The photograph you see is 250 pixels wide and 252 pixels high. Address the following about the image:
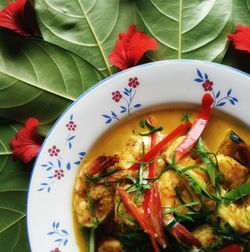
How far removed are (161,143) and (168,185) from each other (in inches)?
9.9

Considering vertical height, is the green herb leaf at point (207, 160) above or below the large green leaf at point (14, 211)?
below

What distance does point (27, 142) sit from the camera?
252cm

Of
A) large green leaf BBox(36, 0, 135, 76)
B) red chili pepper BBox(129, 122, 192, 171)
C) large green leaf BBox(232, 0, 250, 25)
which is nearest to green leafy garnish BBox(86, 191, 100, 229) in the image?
red chili pepper BBox(129, 122, 192, 171)

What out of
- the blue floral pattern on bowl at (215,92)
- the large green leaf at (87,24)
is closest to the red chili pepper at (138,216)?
the blue floral pattern on bowl at (215,92)

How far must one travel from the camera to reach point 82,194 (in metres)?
2.28

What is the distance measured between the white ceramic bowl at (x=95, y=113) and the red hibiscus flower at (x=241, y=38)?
24 centimetres

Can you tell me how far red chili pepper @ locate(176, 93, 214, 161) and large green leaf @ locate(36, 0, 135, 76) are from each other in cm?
57

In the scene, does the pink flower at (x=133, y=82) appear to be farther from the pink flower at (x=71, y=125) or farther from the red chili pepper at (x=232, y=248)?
the red chili pepper at (x=232, y=248)

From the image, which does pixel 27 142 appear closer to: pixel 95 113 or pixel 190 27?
pixel 95 113

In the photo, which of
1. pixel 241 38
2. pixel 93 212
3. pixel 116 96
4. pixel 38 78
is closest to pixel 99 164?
pixel 93 212

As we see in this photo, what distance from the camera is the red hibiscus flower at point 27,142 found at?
2506mm

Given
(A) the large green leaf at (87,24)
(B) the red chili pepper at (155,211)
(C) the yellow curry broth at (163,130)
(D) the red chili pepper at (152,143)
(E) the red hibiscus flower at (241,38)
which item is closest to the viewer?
(B) the red chili pepper at (155,211)

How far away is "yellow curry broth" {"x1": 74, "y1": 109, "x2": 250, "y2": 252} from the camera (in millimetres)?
2332

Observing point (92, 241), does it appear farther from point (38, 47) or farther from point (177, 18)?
point (177, 18)
